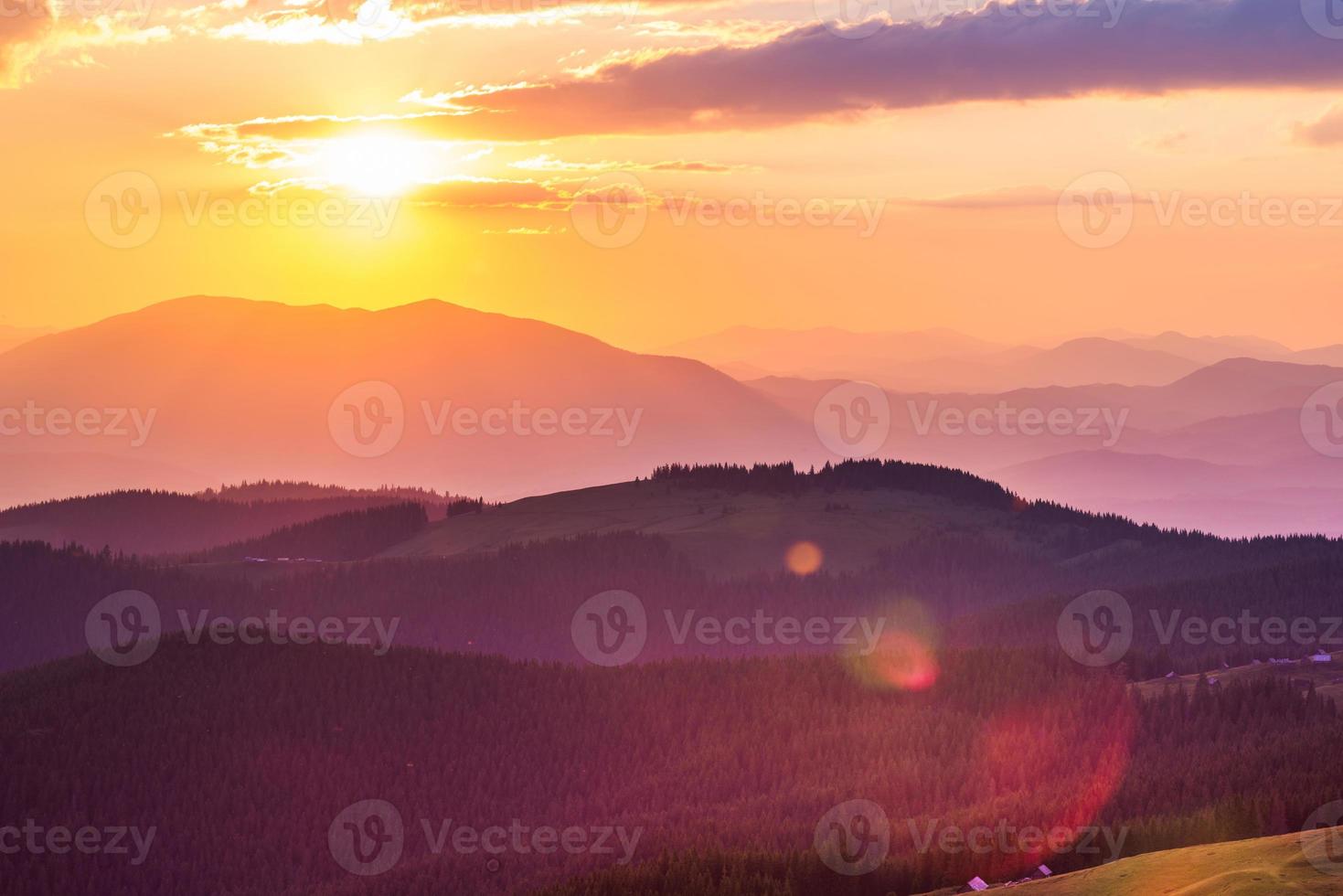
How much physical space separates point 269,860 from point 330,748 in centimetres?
1175

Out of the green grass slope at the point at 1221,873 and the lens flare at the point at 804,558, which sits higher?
the lens flare at the point at 804,558

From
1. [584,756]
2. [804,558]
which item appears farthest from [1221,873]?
[804,558]

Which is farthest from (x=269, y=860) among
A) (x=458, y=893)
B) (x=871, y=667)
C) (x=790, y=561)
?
(x=790, y=561)

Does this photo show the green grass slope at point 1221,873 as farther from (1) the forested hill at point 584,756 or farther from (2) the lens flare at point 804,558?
(2) the lens flare at point 804,558

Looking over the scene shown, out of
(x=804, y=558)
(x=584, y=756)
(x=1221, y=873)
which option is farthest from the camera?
(x=804, y=558)

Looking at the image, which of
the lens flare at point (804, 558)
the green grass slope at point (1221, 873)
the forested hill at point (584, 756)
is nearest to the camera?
the green grass slope at point (1221, 873)

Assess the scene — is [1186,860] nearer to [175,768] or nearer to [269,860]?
[269,860]

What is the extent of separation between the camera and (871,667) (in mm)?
93812

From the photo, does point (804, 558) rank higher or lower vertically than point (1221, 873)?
higher

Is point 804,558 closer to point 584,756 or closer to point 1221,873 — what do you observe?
point 584,756

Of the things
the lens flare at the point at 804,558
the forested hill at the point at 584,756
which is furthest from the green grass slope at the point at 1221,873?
the lens flare at the point at 804,558

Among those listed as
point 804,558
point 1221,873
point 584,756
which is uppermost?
point 804,558

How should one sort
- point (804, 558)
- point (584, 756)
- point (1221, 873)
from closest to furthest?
1. point (1221, 873)
2. point (584, 756)
3. point (804, 558)

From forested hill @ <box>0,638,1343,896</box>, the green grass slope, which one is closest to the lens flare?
forested hill @ <box>0,638,1343,896</box>
